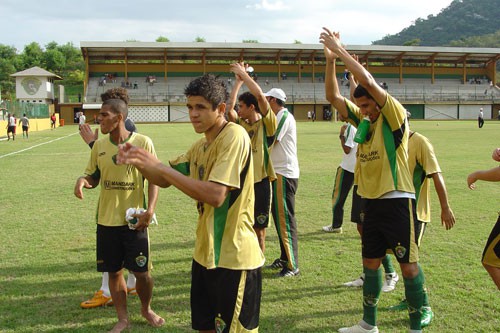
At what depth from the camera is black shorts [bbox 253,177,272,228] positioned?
17.3 feet

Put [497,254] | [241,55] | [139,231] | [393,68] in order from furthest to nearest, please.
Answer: [393,68] → [241,55] → [139,231] → [497,254]

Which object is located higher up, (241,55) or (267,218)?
(241,55)

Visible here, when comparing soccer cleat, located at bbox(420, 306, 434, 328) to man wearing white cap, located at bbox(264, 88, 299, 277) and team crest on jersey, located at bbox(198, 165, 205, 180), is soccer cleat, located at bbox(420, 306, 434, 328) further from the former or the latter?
team crest on jersey, located at bbox(198, 165, 205, 180)

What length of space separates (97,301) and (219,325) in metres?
2.37

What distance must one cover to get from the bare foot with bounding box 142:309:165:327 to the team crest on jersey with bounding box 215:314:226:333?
1617mm

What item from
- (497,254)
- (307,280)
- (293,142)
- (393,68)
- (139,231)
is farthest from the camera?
(393,68)

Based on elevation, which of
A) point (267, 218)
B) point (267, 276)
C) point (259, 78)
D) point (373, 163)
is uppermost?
point (259, 78)

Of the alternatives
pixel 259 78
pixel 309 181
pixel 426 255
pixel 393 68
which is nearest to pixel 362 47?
pixel 393 68

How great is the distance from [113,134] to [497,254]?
3.27 meters

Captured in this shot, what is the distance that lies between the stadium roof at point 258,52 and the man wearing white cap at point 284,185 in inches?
2156

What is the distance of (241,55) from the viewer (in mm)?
62031

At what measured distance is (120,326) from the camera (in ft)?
13.4

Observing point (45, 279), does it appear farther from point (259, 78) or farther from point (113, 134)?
point (259, 78)

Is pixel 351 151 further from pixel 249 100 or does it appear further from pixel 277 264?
pixel 249 100
